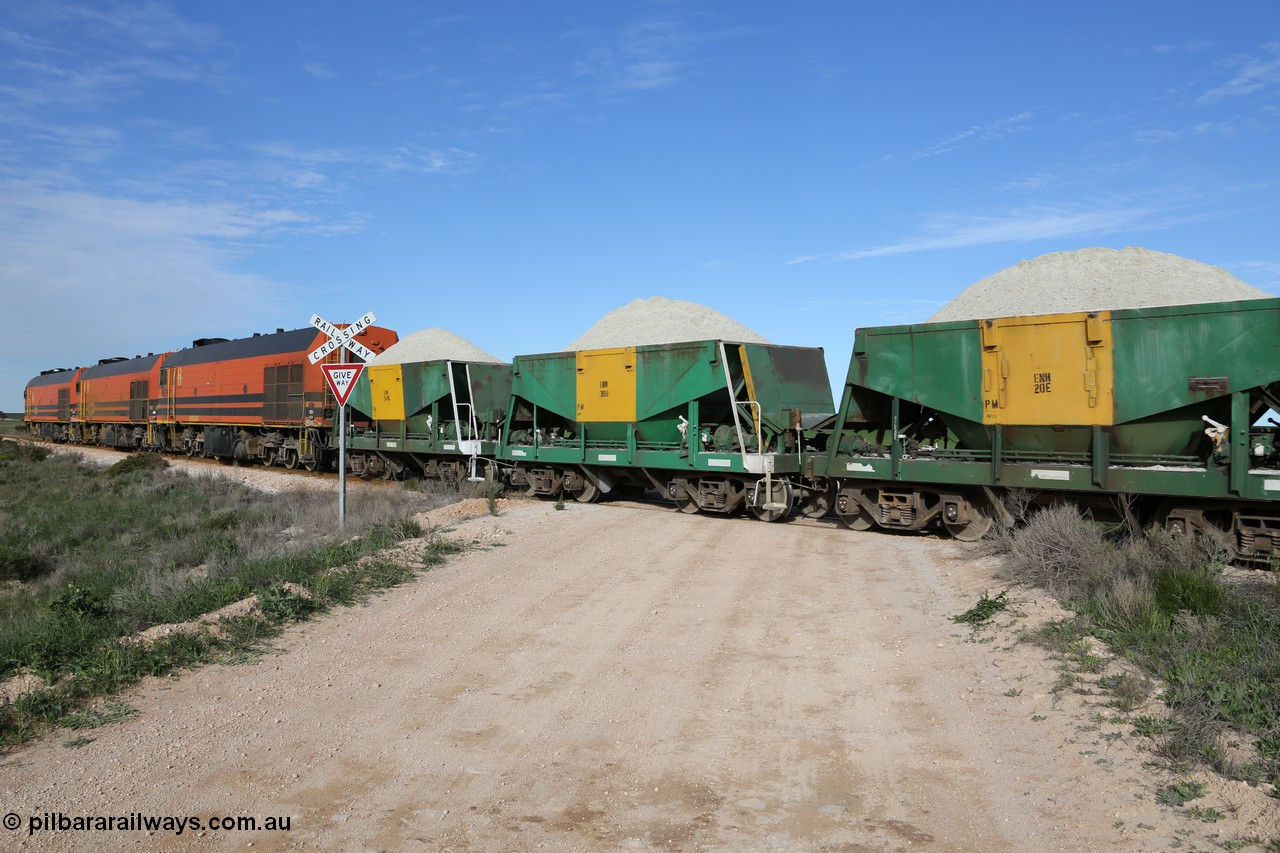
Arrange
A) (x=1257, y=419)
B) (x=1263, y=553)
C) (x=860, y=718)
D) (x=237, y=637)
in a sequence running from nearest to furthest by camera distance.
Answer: (x=860, y=718) < (x=237, y=637) < (x=1263, y=553) < (x=1257, y=419)

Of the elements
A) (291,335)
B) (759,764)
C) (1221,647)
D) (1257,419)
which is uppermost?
(291,335)

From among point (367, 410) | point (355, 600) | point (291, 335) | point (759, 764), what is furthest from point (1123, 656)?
point (291, 335)

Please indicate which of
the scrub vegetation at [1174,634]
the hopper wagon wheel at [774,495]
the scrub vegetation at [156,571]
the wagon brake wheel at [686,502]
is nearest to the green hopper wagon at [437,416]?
the scrub vegetation at [156,571]

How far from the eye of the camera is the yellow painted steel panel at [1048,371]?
11.5 meters

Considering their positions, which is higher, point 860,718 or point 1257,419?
point 1257,419

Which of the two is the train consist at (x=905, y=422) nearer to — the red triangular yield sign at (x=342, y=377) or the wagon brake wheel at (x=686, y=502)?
the wagon brake wheel at (x=686, y=502)

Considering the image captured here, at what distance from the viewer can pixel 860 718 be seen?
6.05 metres

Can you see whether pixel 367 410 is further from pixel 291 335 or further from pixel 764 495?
pixel 764 495

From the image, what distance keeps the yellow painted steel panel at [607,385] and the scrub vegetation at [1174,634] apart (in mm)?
8654

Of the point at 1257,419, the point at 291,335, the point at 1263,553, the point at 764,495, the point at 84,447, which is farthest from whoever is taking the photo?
the point at 84,447

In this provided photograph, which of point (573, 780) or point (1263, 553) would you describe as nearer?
point (573, 780)

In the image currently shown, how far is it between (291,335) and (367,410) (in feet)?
15.7

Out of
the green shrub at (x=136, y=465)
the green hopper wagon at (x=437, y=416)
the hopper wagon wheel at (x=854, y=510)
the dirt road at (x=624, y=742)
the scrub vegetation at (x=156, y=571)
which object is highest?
the green hopper wagon at (x=437, y=416)

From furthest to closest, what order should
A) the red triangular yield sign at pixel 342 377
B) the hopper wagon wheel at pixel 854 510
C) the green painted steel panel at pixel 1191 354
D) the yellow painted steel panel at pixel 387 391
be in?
the yellow painted steel panel at pixel 387 391, the hopper wagon wheel at pixel 854 510, the red triangular yield sign at pixel 342 377, the green painted steel panel at pixel 1191 354
